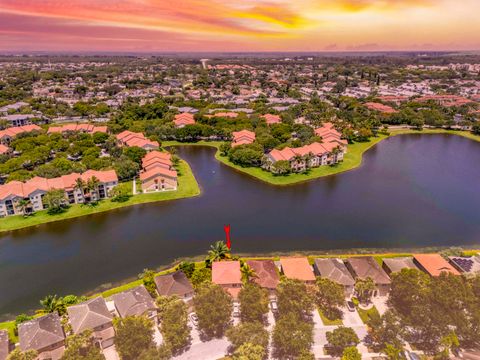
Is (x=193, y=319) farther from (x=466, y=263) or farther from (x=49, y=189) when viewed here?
(x=49, y=189)

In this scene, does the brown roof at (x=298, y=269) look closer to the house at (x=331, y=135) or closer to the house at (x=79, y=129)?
the house at (x=331, y=135)

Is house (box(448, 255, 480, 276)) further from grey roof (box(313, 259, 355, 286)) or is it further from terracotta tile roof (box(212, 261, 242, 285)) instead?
terracotta tile roof (box(212, 261, 242, 285))

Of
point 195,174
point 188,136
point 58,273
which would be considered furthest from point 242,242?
point 188,136

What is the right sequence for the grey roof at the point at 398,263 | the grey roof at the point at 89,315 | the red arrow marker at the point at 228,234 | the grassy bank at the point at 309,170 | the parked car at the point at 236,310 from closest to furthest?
the grey roof at the point at 89,315, the parked car at the point at 236,310, the grey roof at the point at 398,263, the red arrow marker at the point at 228,234, the grassy bank at the point at 309,170

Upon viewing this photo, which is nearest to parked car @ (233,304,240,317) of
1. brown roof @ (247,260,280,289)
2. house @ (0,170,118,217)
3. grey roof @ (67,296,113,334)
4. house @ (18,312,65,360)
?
brown roof @ (247,260,280,289)

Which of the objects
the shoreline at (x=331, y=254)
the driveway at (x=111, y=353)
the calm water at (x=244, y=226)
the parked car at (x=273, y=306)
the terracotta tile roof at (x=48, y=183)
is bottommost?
the driveway at (x=111, y=353)

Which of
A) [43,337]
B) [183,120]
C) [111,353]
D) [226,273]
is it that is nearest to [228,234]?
[226,273]

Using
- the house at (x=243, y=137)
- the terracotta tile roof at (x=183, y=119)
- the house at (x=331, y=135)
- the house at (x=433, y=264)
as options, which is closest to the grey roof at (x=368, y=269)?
the house at (x=433, y=264)
